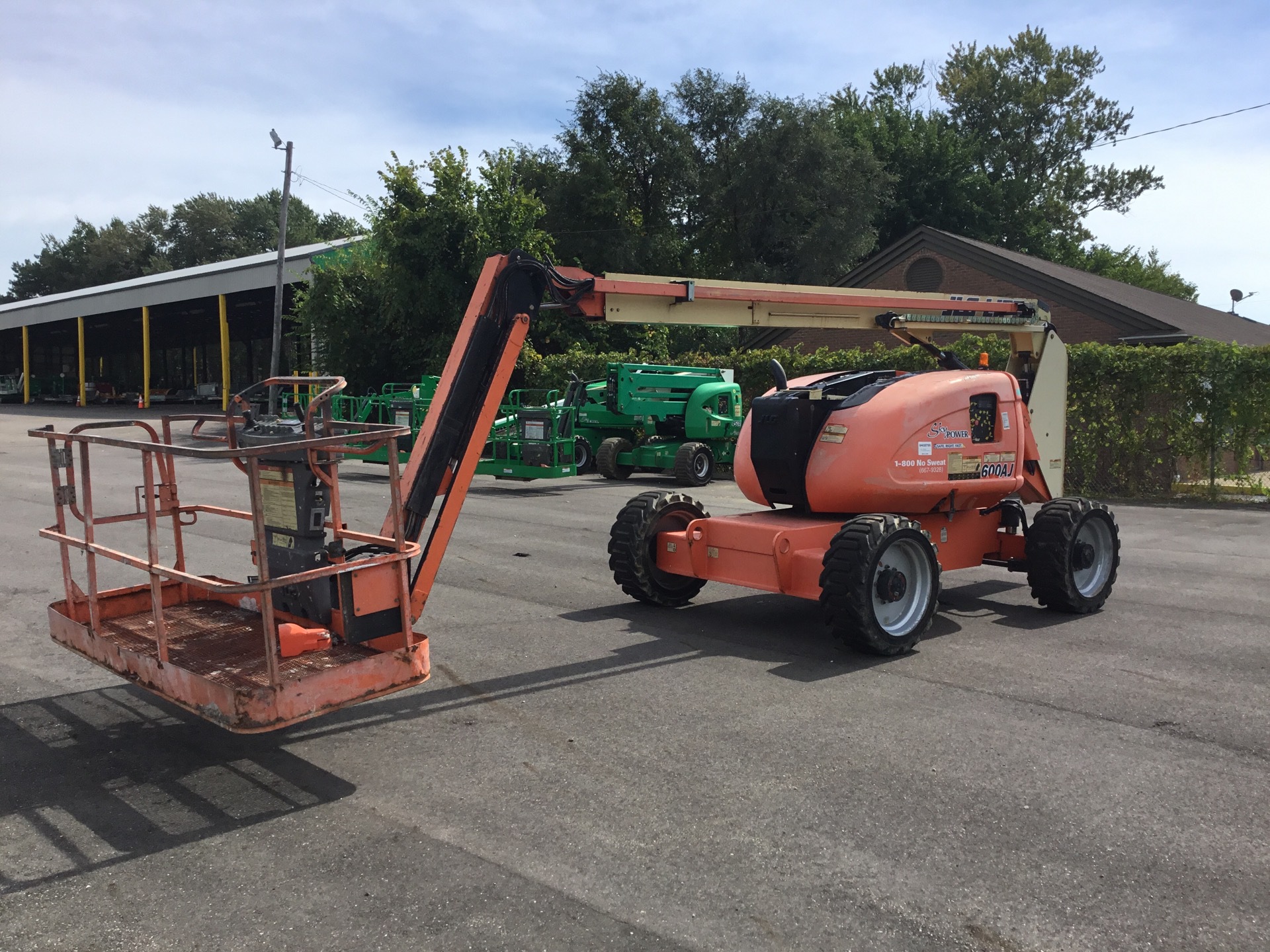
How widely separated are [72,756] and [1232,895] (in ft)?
17.4

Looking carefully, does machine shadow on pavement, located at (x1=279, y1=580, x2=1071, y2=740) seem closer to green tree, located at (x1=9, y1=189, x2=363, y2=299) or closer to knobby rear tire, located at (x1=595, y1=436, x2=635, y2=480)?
knobby rear tire, located at (x1=595, y1=436, x2=635, y2=480)

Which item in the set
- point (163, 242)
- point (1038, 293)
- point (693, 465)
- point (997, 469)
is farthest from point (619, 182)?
point (163, 242)

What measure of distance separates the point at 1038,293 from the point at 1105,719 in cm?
2315

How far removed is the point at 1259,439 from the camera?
17391 millimetres

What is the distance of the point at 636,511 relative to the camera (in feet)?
28.0

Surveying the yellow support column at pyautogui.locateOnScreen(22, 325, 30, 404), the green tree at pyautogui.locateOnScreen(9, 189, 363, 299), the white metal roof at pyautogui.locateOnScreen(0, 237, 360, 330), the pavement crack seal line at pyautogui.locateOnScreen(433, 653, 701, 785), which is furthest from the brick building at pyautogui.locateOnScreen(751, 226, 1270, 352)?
the green tree at pyautogui.locateOnScreen(9, 189, 363, 299)

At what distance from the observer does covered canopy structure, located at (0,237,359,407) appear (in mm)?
45344

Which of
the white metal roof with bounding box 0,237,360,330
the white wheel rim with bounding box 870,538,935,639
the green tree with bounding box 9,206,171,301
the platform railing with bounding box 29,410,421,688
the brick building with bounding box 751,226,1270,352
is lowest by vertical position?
the white wheel rim with bounding box 870,538,935,639

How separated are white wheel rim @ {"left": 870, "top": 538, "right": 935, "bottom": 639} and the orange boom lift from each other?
19 millimetres

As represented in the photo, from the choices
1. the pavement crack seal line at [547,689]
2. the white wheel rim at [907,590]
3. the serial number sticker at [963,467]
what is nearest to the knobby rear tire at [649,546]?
the pavement crack seal line at [547,689]

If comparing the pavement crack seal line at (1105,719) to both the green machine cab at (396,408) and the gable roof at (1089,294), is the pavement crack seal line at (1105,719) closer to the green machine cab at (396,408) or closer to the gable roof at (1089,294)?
the green machine cab at (396,408)

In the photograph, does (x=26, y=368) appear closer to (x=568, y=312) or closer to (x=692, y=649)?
(x=568, y=312)

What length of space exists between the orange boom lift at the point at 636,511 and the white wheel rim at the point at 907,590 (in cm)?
2

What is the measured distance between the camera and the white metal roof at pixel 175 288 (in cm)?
4238
